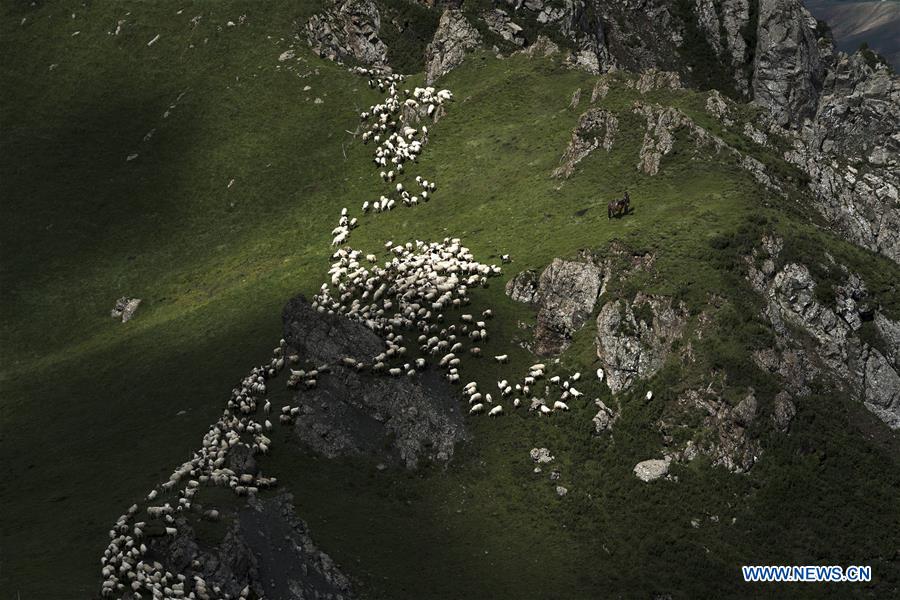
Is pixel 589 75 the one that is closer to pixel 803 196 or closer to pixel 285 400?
pixel 803 196

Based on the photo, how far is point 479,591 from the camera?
212 ft

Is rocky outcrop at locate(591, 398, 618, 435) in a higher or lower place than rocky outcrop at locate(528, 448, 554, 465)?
higher

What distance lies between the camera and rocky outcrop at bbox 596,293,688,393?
77438mm

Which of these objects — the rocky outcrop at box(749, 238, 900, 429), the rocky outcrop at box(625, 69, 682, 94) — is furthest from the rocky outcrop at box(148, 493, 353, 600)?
the rocky outcrop at box(625, 69, 682, 94)

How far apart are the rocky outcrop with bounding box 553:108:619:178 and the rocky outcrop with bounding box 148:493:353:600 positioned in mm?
48774

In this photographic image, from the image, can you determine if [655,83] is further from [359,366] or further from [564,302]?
[359,366]

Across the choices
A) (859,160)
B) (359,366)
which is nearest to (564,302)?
(359,366)

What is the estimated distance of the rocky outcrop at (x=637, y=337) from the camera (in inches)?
3049

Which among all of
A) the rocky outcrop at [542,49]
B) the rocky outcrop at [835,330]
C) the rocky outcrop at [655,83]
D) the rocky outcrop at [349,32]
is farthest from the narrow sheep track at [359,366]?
the rocky outcrop at [349,32]

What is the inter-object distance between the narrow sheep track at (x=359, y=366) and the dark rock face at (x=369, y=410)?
2.82 feet

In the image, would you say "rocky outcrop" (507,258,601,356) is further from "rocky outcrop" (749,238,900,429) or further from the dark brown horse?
"rocky outcrop" (749,238,900,429)

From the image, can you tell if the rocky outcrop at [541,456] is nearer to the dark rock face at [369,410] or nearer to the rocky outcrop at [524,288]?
the dark rock face at [369,410]

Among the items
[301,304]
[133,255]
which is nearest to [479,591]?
[301,304]

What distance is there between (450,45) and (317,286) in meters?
43.8
